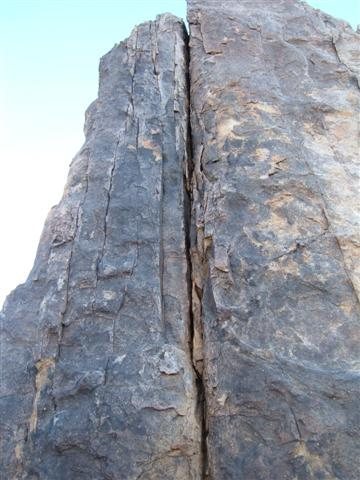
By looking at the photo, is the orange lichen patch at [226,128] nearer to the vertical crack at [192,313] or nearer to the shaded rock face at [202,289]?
the shaded rock face at [202,289]

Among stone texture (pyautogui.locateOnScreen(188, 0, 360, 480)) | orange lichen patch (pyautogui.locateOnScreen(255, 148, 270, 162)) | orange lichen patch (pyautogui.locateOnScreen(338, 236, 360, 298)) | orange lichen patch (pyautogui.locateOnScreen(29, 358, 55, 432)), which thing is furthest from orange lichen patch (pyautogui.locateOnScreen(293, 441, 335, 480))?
orange lichen patch (pyautogui.locateOnScreen(255, 148, 270, 162))

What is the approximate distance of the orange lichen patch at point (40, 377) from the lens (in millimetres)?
3823

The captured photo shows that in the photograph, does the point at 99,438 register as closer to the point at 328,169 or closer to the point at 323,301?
the point at 323,301

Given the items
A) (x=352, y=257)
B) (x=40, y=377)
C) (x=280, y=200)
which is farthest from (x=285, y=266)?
(x=40, y=377)

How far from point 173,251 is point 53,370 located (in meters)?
1.61

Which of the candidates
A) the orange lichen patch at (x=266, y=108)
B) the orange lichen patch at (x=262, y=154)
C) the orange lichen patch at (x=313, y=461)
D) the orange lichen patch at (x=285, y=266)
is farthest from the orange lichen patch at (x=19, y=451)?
the orange lichen patch at (x=266, y=108)

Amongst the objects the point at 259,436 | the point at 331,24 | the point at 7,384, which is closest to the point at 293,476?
the point at 259,436

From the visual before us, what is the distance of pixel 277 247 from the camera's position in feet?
13.5

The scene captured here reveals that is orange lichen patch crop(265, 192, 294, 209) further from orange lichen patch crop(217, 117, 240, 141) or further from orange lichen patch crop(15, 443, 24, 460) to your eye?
orange lichen patch crop(15, 443, 24, 460)

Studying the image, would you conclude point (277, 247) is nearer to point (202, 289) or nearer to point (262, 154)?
point (202, 289)

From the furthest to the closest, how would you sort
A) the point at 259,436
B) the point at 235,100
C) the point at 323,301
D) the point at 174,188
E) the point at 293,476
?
1. the point at 235,100
2. the point at 174,188
3. the point at 323,301
4. the point at 259,436
5. the point at 293,476

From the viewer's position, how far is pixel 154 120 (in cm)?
551

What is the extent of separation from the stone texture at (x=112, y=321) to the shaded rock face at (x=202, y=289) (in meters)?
0.02

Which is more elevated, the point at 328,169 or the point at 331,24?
the point at 331,24
